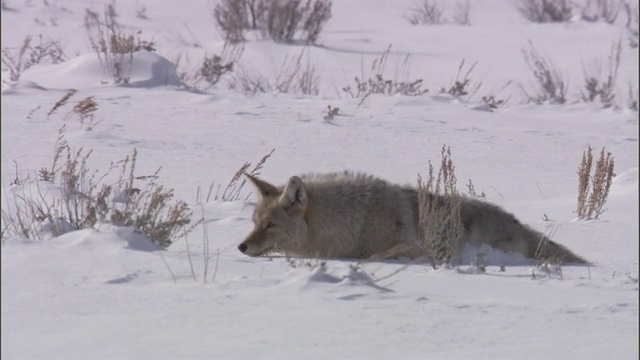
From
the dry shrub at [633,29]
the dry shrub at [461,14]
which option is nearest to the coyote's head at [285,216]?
the dry shrub at [633,29]

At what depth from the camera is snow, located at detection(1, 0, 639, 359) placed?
4090 mm

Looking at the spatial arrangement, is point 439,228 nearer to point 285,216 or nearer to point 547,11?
point 285,216

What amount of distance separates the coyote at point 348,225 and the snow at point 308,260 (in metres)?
0.18

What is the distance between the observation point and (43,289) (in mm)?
4621

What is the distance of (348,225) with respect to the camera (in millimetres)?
6609

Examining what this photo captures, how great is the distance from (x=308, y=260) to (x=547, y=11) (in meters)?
23.9

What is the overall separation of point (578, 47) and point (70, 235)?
19404mm

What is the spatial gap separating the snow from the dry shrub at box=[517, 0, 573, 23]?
6.23 m

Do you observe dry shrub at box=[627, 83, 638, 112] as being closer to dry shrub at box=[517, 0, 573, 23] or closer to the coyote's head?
the coyote's head

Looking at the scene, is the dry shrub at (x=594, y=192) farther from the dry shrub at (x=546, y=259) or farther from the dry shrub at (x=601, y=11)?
the dry shrub at (x=601, y=11)

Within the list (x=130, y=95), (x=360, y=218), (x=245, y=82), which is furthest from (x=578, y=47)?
(x=360, y=218)

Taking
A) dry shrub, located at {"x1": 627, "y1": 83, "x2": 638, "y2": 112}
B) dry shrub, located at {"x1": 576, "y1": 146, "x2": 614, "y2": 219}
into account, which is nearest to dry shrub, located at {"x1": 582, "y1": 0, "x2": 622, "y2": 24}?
dry shrub, located at {"x1": 627, "y1": 83, "x2": 638, "y2": 112}

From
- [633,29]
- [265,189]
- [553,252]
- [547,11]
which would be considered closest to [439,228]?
[553,252]

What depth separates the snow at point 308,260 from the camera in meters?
4.09
